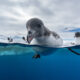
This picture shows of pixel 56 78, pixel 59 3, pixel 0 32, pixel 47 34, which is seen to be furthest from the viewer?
pixel 56 78

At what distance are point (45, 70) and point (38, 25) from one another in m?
11.4

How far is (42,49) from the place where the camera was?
3.08 m

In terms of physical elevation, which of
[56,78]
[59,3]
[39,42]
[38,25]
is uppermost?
[59,3]

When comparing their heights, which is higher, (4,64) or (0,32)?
(0,32)

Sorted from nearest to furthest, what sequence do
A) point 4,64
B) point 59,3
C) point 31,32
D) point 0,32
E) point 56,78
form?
point 31,32 → point 59,3 → point 0,32 → point 4,64 → point 56,78

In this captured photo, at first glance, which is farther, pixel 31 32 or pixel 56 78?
pixel 56 78

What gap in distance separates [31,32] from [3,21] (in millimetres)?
4179

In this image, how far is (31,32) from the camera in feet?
6.78

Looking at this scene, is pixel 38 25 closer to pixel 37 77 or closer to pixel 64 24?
pixel 64 24

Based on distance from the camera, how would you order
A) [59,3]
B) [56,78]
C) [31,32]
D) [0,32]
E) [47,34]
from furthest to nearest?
1. [56,78]
2. [0,32]
3. [59,3]
4. [47,34]
5. [31,32]

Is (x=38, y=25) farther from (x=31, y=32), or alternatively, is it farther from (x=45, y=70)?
(x=45, y=70)

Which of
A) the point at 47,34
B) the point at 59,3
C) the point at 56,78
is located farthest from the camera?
the point at 56,78

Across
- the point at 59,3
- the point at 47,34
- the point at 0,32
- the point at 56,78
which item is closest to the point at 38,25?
the point at 47,34

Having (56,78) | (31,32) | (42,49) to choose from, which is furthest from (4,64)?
(31,32)
